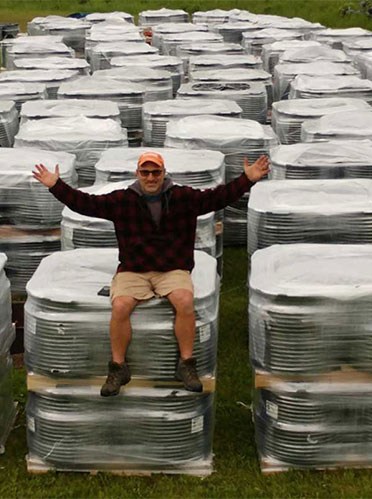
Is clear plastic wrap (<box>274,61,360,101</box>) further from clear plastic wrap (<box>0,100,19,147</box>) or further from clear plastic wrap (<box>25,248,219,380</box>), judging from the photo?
clear plastic wrap (<box>25,248,219,380</box>)

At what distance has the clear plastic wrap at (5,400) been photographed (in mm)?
6863

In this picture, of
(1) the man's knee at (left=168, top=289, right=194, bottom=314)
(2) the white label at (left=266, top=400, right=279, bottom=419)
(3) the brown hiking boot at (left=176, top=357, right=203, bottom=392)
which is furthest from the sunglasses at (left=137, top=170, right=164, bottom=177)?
(2) the white label at (left=266, top=400, right=279, bottom=419)

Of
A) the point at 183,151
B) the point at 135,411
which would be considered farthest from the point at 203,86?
the point at 135,411

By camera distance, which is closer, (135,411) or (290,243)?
(135,411)

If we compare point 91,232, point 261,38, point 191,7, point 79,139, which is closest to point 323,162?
point 91,232

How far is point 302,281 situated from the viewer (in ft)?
20.5

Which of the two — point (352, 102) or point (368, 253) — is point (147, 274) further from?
point (352, 102)

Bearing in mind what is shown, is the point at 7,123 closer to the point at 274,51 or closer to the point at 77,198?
the point at 77,198

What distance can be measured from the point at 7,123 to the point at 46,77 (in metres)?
3.60

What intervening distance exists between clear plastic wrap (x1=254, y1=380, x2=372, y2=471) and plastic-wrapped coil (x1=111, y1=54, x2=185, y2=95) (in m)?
10.6

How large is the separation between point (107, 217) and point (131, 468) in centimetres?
166

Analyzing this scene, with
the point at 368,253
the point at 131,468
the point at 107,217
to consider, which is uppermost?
the point at 107,217

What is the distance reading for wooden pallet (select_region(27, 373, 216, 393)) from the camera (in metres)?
6.14

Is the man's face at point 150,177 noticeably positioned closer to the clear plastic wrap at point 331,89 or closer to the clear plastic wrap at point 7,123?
the clear plastic wrap at point 7,123
